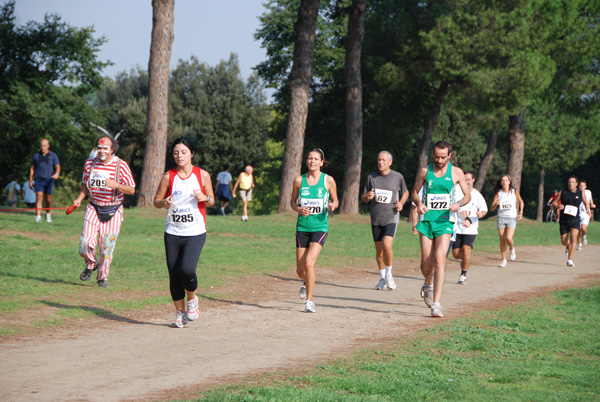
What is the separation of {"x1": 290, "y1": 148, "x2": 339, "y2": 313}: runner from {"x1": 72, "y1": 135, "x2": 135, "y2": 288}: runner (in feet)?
8.21

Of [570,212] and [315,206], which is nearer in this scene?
[315,206]

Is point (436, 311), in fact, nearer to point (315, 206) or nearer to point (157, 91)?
point (315, 206)

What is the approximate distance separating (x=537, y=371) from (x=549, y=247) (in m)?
18.5

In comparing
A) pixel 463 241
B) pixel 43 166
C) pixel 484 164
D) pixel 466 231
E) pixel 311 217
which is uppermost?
pixel 484 164

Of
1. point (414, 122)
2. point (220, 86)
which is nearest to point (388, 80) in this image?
point (414, 122)

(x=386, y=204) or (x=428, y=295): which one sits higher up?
(x=386, y=204)

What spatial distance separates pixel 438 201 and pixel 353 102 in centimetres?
1951

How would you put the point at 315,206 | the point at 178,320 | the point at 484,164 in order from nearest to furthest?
the point at 178,320 < the point at 315,206 < the point at 484,164

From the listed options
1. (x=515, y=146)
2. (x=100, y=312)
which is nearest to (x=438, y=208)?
(x=100, y=312)

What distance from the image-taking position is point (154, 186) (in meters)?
25.0

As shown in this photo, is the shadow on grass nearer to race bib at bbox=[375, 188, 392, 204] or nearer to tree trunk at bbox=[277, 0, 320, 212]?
race bib at bbox=[375, 188, 392, 204]

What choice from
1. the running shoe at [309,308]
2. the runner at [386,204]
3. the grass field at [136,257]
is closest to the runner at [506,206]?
the grass field at [136,257]

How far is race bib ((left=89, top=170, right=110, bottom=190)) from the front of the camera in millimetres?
10648

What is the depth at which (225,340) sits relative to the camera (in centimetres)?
787
